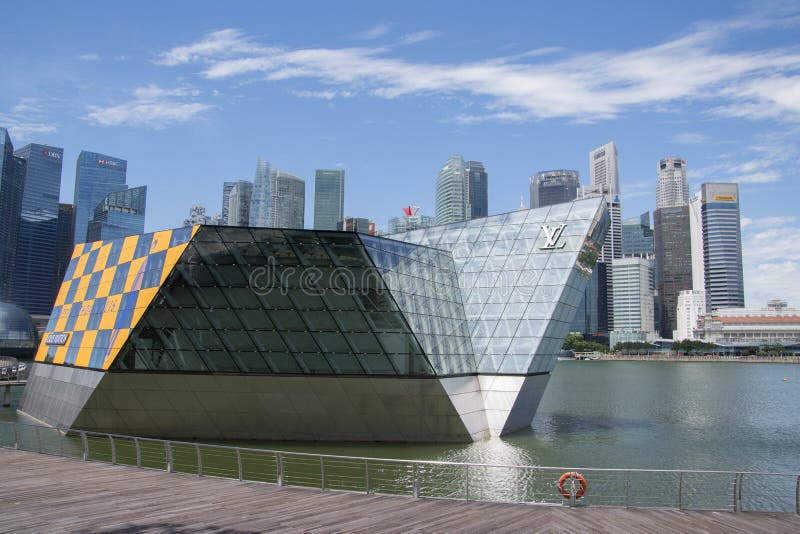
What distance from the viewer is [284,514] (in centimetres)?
1334

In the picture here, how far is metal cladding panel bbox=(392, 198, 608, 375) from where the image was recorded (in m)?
33.8

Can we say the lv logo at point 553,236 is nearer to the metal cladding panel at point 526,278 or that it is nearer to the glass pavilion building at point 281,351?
the metal cladding panel at point 526,278

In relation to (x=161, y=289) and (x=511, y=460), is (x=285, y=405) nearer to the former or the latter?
(x=161, y=289)

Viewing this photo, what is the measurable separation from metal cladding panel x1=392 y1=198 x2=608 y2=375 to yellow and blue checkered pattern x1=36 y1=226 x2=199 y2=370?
16.4m

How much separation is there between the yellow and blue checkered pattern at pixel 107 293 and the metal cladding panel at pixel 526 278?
16365 millimetres

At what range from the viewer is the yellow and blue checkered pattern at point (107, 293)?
30.8 metres

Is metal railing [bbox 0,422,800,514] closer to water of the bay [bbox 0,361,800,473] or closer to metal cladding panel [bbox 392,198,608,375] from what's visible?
water of the bay [bbox 0,361,800,473]

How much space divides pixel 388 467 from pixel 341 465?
2.03m

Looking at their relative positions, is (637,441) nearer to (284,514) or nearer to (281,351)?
(281,351)

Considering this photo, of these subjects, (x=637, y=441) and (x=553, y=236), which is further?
(x=553, y=236)

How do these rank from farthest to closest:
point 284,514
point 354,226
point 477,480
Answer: point 354,226 < point 477,480 < point 284,514

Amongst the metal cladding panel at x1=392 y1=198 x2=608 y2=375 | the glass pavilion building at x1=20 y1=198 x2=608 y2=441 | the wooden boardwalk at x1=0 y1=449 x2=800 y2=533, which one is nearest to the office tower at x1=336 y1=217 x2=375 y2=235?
the glass pavilion building at x1=20 y1=198 x2=608 y2=441

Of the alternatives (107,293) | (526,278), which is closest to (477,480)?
(526,278)

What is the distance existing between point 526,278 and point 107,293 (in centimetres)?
2392
